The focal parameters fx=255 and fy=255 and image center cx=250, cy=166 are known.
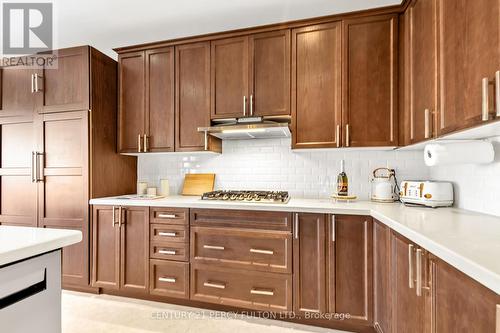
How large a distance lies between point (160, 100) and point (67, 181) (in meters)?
1.23

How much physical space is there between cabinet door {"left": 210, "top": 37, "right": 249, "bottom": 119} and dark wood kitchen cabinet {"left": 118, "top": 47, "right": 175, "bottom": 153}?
1.55 feet

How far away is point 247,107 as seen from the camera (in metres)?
2.42

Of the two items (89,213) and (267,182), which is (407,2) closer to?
(267,182)

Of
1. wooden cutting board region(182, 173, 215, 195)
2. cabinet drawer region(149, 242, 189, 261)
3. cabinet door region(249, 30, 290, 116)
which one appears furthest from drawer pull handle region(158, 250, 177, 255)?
cabinet door region(249, 30, 290, 116)

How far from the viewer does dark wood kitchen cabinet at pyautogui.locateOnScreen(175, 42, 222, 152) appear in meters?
2.55

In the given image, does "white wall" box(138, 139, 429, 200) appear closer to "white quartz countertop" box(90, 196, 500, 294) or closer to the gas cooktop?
the gas cooktop

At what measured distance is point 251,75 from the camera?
2.42 metres

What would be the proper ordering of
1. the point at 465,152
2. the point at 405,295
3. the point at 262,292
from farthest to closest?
the point at 262,292 → the point at 465,152 → the point at 405,295

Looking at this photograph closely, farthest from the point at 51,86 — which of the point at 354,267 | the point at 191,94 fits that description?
the point at 354,267

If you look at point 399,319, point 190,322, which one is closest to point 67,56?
point 190,322

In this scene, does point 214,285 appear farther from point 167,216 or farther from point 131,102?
point 131,102

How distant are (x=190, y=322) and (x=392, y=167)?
226 cm

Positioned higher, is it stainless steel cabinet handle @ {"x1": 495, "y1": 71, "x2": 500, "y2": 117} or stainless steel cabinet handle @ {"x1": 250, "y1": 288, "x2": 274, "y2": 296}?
stainless steel cabinet handle @ {"x1": 495, "y1": 71, "x2": 500, "y2": 117}

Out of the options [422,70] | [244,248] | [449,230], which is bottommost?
[244,248]
